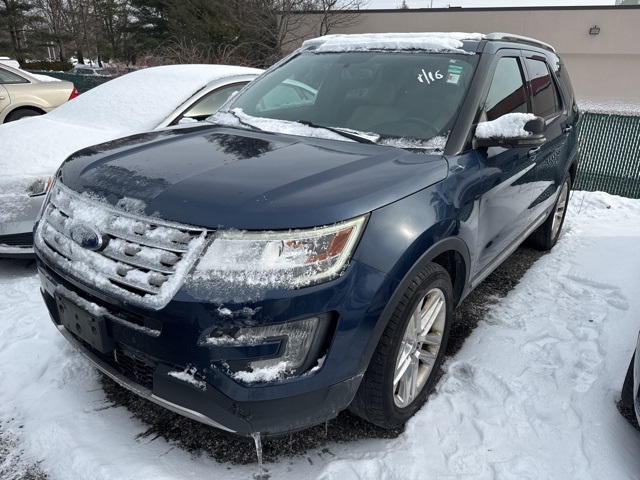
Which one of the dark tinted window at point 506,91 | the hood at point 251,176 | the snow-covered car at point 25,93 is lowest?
the snow-covered car at point 25,93

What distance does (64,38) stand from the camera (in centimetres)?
3919

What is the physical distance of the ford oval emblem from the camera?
1927 mm

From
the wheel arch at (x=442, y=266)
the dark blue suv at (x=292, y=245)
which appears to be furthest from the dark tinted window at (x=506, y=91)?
the wheel arch at (x=442, y=266)

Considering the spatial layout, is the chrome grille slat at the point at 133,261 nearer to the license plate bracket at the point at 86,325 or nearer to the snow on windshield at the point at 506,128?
the license plate bracket at the point at 86,325

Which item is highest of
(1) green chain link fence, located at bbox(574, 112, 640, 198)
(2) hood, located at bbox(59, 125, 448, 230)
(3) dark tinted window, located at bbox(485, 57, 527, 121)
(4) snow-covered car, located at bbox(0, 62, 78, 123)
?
(3) dark tinted window, located at bbox(485, 57, 527, 121)

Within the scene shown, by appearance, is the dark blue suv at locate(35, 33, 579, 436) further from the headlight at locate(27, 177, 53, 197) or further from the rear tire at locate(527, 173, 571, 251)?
the rear tire at locate(527, 173, 571, 251)

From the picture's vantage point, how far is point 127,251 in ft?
6.13

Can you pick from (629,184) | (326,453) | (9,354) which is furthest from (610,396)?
(629,184)

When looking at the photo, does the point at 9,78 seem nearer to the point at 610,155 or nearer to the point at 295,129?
the point at 295,129

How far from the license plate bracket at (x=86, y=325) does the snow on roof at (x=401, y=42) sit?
89.9 inches

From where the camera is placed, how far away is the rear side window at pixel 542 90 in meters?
3.61

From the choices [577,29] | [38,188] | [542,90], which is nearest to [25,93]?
[38,188]

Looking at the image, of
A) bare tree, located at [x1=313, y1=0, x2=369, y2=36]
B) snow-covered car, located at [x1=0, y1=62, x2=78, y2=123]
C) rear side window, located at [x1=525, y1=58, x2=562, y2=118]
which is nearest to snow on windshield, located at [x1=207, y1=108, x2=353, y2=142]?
rear side window, located at [x1=525, y1=58, x2=562, y2=118]

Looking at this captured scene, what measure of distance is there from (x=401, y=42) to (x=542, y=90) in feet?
4.59
